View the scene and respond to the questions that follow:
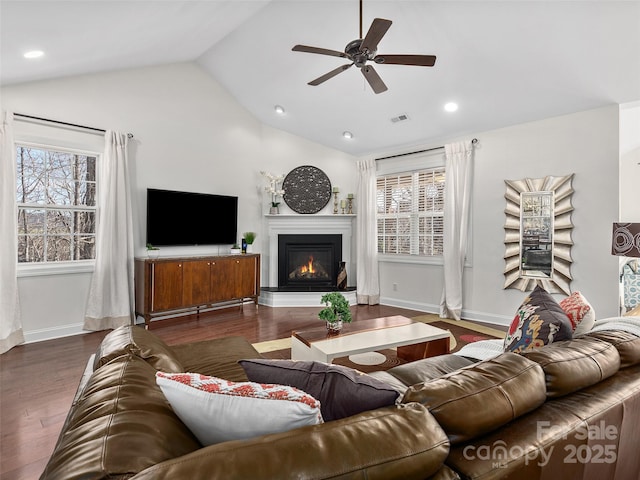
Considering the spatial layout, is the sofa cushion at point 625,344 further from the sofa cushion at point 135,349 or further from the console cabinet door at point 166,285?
the console cabinet door at point 166,285

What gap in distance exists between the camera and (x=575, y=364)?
120 centimetres

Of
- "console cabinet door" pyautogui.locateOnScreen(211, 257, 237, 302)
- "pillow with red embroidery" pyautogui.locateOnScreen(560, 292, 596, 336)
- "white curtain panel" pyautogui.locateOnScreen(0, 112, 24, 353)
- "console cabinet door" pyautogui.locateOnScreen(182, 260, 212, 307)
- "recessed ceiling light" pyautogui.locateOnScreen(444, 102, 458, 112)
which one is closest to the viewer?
"pillow with red embroidery" pyautogui.locateOnScreen(560, 292, 596, 336)

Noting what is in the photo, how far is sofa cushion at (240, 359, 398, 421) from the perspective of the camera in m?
0.95

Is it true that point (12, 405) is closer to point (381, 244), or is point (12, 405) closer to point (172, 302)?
point (172, 302)

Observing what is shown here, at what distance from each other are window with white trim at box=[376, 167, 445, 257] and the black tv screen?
2496 mm

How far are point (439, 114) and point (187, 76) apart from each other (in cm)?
360

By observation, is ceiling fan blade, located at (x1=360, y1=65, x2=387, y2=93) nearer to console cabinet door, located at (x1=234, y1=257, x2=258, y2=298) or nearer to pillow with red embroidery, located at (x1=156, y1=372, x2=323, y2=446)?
pillow with red embroidery, located at (x1=156, y1=372, x2=323, y2=446)

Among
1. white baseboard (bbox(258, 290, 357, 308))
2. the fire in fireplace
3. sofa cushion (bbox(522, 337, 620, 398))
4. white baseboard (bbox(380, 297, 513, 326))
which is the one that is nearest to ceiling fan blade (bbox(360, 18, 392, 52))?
sofa cushion (bbox(522, 337, 620, 398))

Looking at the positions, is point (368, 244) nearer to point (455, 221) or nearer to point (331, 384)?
point (455, 221)

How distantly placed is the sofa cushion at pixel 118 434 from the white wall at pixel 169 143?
3690 mm

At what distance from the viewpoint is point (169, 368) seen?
5.25 feet

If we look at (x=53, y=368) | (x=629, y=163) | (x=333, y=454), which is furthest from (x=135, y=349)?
(x=629, y=163)

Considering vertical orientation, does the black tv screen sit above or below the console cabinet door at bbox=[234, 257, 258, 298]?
above

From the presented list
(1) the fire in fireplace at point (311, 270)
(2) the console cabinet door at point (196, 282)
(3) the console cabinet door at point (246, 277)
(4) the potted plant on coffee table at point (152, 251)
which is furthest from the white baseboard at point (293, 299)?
(4) the potted plant on coffee table at point (152, 251)
